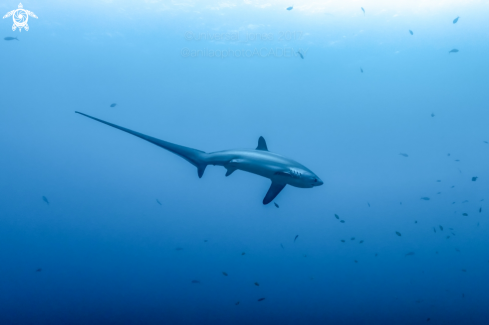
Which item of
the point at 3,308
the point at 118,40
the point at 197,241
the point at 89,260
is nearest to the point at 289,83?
the point at 118,40

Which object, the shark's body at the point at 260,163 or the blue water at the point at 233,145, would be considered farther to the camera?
the blue water at the point at 233,145

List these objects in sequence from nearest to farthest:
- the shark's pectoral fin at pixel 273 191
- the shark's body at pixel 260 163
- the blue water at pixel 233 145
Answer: the shark's body at pixel 260 163 → the shark's pectoral fin at pixel 273 191 → the blue water at pixel 233 145

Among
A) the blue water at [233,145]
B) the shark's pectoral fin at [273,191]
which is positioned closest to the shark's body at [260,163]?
the shark's pectoral fin at [273,191]

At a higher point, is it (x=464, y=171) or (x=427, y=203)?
(x=464, y=171)

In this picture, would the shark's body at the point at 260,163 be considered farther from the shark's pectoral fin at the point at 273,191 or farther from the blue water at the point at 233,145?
the blue water at the point at 233,145

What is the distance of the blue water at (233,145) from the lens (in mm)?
14945

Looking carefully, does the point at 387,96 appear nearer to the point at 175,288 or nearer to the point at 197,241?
the point at 197,241

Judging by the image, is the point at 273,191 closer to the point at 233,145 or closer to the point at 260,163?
the point at 260,163

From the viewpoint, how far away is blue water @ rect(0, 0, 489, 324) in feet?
49.0

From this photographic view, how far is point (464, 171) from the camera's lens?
2270cm

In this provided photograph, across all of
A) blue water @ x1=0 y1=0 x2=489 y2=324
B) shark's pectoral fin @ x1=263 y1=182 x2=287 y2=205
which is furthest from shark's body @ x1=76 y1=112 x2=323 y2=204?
blue water @ x1=0 y1=0 x2=489 y2=324

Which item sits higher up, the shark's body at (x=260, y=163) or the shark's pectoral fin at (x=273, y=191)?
the shark's body at (x=260, y=163)

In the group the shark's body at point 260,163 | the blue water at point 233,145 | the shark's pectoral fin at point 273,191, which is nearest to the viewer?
the shark's body at point 260,163

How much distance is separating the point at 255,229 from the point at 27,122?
60.2ft
